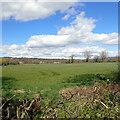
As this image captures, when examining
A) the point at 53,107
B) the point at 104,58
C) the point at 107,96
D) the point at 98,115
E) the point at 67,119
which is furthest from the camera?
the point at 104,58

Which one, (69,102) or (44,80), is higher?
(69,102)

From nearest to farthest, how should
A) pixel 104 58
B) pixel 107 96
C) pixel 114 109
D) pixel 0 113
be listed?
pixel 0 113 < pixel 114 109 < pixel 107 96 < pixel 104 58

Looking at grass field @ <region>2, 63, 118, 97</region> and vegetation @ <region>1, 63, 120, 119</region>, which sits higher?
vegetation @ <region>1, 63, 120, 119</region>

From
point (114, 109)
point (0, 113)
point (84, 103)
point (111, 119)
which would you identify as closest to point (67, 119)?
point (84, 103)

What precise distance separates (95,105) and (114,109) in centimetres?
101

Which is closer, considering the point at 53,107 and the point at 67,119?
the point at 53,107

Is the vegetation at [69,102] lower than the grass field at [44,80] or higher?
higher

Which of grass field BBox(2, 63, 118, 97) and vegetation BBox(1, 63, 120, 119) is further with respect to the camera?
grass field BBox(2, 63, 118, 97)

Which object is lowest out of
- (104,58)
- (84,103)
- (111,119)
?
(111,119)

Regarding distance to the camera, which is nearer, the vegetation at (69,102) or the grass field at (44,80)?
the vegetation at (69,102)

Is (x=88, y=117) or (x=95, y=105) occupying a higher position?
(x=95, y=105)

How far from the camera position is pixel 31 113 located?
232 cm

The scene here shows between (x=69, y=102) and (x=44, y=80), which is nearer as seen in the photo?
(x=69, y=102)

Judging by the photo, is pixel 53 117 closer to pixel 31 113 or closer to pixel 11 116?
pixel 31 113
